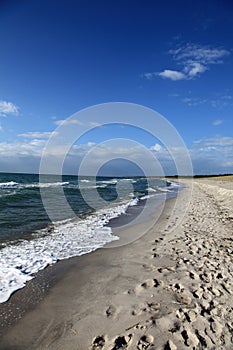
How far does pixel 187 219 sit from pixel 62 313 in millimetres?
10191

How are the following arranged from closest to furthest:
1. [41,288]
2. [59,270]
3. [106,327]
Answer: [106,327]
[41,288]
[59,270]

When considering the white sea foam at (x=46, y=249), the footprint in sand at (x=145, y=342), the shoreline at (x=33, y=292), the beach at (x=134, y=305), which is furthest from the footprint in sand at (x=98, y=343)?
the white sea foam at (x=46, y=249)

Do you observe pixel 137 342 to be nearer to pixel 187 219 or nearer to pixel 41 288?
pixel 41 288

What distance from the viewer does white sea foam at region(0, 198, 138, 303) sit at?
5.68m

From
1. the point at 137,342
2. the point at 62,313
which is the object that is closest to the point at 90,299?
the point at 62,313

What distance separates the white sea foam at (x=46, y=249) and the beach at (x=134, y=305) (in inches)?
16.4

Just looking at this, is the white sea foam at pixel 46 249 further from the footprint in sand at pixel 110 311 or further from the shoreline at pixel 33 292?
the footprint in sand at pixel 110 311

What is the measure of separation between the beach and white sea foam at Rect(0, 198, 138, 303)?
1.37ft

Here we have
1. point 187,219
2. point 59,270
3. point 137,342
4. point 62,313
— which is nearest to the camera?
point 137,342

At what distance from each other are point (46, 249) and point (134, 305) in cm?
442

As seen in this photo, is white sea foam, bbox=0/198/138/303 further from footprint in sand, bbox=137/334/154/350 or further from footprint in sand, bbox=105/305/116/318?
footprint in sand, bbox=137/334/154/350

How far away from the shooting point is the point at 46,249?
7980mm

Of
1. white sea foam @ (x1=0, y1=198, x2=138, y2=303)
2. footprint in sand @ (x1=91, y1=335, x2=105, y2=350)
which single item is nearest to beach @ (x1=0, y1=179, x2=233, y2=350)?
footprint in sand @ (x1=91, y1=335, x2=105, y2=350)

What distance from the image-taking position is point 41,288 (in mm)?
5285
